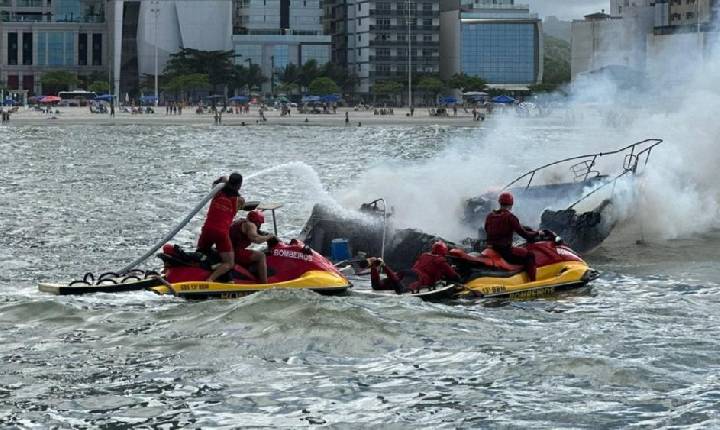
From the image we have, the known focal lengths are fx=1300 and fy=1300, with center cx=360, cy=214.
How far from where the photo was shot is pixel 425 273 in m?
27.0

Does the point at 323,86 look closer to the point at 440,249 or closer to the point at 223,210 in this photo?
the point at 440,249

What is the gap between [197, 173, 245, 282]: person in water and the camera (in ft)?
84.5

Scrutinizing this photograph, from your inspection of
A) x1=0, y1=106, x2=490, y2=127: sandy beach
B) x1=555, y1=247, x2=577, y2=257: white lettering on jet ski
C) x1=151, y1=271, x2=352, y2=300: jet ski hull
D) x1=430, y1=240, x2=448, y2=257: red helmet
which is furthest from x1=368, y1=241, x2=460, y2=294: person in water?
x1=0, y1=106, x2=490, y2=127: sandy beach

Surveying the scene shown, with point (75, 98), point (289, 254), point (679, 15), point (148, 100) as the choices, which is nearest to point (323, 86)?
point (148, 100)

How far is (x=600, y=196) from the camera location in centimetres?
3750

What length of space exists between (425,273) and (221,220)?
442cm

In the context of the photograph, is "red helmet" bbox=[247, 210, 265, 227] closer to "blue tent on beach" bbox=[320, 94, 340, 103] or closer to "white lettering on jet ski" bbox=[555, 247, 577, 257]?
"white lettering on jet ski" bbox=[555, 247, 577, 257]

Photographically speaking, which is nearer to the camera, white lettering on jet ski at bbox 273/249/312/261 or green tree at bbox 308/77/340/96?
white lettering on jet ski at bbox 273/249/312/261

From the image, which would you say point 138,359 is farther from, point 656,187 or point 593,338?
point 656,187

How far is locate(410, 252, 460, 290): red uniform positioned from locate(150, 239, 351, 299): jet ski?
1590mm

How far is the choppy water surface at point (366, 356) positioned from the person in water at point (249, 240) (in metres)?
0.92

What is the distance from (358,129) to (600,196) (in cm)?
10124

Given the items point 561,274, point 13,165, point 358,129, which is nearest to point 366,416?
point 561,274

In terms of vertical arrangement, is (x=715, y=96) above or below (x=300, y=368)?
above
